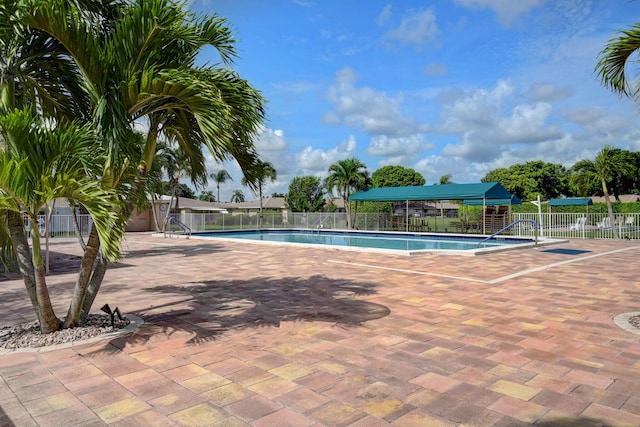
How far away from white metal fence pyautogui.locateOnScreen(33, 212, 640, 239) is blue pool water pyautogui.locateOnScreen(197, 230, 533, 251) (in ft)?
3.36

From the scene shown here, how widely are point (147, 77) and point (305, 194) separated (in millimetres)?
52128

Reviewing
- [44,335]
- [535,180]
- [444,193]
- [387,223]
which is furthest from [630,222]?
[535,180]

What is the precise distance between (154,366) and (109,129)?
7.78 ft

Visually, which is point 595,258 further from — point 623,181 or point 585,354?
point 623,181

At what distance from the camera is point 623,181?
147ft

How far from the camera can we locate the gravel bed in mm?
4512

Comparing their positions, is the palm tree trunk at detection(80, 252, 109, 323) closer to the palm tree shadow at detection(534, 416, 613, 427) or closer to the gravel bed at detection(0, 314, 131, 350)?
the gravel bed at detection(0, 314, 131, 350)

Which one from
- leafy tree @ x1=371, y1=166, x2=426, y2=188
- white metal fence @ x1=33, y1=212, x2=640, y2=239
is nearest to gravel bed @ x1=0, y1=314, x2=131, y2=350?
white metal fence @ x1=33, y1=212, x2=640, y2=239

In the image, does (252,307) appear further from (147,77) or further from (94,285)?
(147,77)

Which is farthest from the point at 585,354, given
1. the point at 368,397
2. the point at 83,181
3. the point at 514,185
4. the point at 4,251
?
the point at 514,185

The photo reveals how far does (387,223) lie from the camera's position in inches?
1117

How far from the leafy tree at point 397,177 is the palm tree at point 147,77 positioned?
59.1m

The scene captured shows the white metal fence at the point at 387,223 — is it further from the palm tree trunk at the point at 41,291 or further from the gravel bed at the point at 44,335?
the palm tree trunk at the point at 41,291

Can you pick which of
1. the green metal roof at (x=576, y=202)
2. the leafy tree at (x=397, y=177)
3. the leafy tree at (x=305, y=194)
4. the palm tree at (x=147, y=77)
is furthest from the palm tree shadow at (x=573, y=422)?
the leafy tree at (x=397, y=177)
